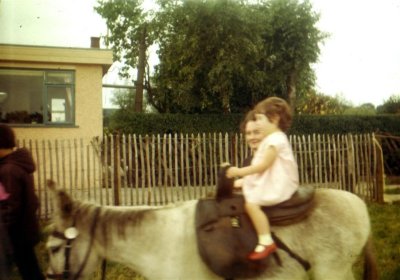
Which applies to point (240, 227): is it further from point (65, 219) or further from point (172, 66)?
point (172, 66)

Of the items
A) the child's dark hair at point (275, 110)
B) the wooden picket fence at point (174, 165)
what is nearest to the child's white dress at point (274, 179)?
the child's dark hair at point (275, 110)

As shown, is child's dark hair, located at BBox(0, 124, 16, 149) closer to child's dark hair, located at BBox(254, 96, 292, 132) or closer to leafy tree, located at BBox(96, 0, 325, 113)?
child's dark hair, located at BBox(254, 96, 292, 132)

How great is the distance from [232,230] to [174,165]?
8.85 meters

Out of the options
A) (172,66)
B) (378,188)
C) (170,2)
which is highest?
(170,2)

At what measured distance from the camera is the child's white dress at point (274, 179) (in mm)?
3135

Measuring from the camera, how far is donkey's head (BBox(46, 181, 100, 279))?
10.00ft

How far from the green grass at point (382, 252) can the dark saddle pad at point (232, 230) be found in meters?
2.64

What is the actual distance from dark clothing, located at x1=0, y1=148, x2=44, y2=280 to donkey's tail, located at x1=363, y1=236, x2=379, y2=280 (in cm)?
289

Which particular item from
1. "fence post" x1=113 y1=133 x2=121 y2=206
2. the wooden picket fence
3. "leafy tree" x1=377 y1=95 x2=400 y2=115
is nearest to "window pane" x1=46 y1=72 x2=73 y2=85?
the wooden picket fence

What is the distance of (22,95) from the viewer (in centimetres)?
1628

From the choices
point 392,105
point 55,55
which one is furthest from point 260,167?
point 392,105

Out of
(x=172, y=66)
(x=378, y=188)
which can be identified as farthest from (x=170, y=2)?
(x=378, y=188)

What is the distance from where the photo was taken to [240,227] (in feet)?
10.2

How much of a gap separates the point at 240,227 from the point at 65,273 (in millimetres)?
1240
